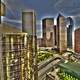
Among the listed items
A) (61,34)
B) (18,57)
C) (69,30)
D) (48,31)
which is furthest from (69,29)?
(18,57)

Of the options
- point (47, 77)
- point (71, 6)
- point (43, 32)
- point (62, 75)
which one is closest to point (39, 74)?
point (47, 77)

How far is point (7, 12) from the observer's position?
2.79 m

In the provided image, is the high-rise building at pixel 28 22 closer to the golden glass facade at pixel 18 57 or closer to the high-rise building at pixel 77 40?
the golden glass facade at pixel 18 57

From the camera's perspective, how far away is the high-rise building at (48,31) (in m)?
2.94

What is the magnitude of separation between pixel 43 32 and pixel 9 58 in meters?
0.71

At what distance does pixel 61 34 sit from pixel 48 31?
190 millimetres

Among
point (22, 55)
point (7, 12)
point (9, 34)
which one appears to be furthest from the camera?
point (7, 12)

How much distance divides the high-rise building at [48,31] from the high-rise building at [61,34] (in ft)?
0.27

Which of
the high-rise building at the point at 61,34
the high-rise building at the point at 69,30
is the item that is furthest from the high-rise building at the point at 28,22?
the high-rise building at the point at 69,30

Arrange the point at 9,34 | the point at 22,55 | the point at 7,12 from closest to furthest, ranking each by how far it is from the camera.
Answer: the point at 9,34 < the point at 22,55 < the point at 7,12

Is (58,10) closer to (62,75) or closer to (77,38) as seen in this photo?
(77,38)

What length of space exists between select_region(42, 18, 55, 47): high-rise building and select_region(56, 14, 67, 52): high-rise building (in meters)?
0.08

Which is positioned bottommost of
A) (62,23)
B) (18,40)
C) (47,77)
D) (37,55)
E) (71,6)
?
(47,77)

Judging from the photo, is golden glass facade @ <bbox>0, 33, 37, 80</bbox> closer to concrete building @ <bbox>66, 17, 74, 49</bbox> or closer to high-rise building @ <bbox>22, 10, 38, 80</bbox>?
high-rise building @ <bbox>22, 10, 38, 80</bbox>
